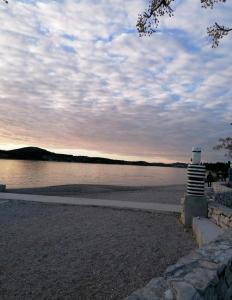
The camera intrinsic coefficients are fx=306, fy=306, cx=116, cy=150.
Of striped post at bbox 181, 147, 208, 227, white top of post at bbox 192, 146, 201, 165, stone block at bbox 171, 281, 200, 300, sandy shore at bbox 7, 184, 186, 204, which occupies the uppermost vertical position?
white top of post at bbox 192, 146, 201, 165

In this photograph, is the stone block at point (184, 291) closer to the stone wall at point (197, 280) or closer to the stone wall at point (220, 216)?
the stone wall at point (197, 280)

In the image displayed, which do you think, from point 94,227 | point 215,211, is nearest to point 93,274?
point 94,227

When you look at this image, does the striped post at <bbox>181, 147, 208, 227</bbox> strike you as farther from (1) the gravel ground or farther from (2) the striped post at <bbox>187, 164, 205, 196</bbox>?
(1) the gravel ground

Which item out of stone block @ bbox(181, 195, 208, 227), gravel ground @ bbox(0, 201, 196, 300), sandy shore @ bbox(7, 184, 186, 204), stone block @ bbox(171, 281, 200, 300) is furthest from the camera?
sandy shore @ bbox(7, 184, 186, 204)

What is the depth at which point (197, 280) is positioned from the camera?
288cm

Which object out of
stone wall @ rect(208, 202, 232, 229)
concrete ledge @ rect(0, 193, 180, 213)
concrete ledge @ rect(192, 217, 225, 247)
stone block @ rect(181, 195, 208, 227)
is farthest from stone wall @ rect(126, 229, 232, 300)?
concrete ledge @ rect(0, 193, 180, 213)

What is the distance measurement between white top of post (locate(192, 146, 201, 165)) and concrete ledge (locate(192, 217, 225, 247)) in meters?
1.54

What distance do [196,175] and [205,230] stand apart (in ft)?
6.72

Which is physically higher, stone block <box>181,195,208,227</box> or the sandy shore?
stone block <box>181,195,208,227</box>

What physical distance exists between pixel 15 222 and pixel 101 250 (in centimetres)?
336

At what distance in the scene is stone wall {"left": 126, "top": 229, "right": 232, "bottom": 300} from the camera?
265cm

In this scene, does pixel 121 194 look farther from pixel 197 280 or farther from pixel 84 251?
pixel 197 280

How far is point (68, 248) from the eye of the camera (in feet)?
20.4

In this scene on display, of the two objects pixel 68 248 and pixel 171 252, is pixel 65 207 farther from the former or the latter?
pixel 171 252
